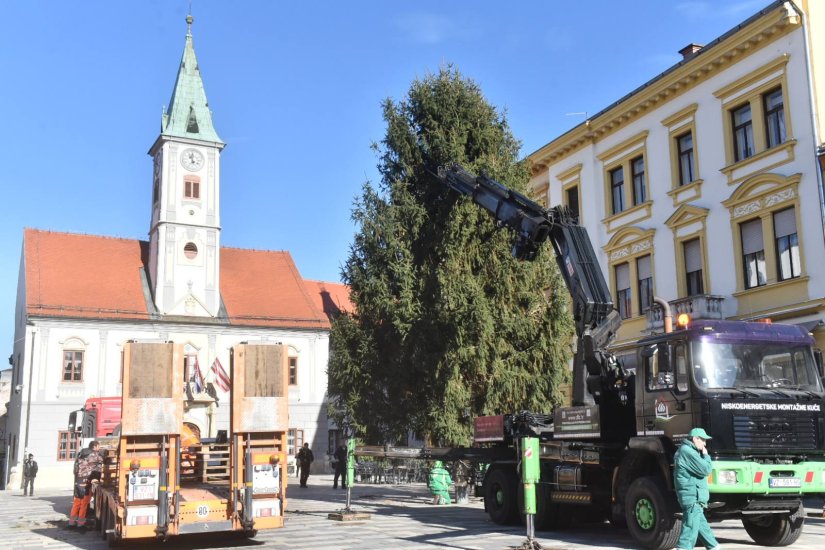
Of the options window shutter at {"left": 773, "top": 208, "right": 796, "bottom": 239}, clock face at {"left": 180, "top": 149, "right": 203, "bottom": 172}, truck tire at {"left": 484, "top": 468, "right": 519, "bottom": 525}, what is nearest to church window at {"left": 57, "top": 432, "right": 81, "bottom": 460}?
clock face at {"left": 180, "top": 149, "right": 203, "bottom": 172}

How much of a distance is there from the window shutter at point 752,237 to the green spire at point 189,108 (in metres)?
31.6

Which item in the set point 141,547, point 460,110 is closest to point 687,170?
point 460,110

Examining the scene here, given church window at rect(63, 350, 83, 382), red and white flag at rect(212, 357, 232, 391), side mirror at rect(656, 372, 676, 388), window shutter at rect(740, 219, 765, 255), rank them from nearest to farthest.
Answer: side mirror at rect(656, 372, 676, 388)
window shutter at rect(740, 219, 765, 255)
red and white flag at rect(212, 357, 232, 391)
church window at rect(63, 350, 83, 382)

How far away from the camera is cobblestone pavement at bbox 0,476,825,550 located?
12609 millimetres

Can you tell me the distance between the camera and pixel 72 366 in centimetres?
4109

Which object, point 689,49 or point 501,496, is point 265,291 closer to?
point 689,49

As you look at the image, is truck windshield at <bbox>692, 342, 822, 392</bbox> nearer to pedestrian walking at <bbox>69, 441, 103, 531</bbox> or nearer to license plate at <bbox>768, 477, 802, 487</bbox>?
license plate at <bbox>768, 477, 802, 487</bbox>

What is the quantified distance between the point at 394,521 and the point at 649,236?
15033mm

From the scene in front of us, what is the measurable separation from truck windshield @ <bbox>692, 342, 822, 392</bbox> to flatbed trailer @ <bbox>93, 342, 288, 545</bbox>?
5.98 metres

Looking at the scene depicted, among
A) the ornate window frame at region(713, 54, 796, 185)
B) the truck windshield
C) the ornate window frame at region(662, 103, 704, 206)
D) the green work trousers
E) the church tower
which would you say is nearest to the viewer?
the green work trousers

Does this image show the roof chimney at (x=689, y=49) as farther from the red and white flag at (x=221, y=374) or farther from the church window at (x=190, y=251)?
the church window at (x=190, y=251)

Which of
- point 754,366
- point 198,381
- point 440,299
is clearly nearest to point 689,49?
point 440,299

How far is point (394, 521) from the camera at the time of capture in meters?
16.4

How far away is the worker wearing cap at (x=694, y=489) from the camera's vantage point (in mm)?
10086
